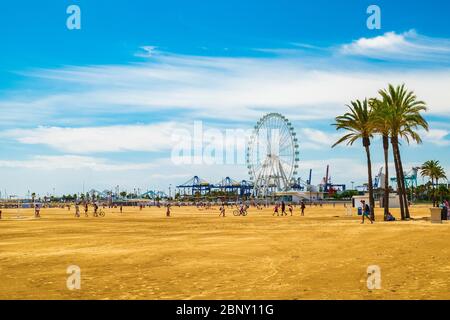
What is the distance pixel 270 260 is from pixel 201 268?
292cm

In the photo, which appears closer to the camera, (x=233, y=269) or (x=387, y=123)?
(x=233, y=269)

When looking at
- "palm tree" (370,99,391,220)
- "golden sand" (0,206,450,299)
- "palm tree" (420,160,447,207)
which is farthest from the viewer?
"palm tree" (420,160,447,207)

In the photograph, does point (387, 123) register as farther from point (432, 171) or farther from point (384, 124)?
point (432, 171)

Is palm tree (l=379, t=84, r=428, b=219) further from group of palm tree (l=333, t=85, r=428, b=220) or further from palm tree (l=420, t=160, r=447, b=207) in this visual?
palm tree (l=420, t=160, r=447, b=207)

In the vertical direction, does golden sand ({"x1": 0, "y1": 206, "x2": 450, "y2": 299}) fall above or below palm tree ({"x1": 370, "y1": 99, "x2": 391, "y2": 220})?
below

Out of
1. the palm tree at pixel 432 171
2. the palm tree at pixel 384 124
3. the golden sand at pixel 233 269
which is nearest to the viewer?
the golden sand at pixel 233 269

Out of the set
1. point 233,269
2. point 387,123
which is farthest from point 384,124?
point 233,269

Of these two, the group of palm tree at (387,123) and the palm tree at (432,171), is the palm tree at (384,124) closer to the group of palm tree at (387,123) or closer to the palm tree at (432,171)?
the group of palm tree at (387,123)

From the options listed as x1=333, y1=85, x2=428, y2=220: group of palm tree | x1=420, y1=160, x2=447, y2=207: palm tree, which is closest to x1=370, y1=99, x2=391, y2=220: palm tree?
x1=333, y1=85, x2=428, y2=220: group of palm tree

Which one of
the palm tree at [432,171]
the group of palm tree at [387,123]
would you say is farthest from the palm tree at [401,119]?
the palm tree at [432,171]

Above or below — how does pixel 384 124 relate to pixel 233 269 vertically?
above
